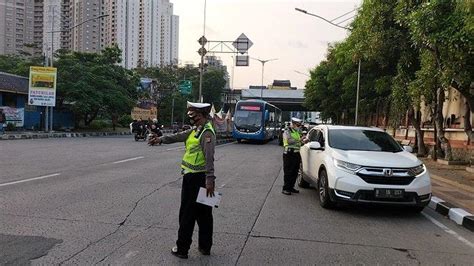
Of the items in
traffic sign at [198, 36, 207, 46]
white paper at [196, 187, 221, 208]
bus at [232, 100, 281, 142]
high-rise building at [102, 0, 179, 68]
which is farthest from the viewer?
high-rise building at [102, 0, 179, 68]

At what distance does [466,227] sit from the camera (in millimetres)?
7902

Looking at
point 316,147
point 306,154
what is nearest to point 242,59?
point 306,154

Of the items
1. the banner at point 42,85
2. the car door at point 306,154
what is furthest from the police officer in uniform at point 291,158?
the banner at point 42,85

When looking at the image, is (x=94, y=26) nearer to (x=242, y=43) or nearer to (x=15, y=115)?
(x=15, y=115)

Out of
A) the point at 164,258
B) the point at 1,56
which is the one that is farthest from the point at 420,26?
the point at 1,56

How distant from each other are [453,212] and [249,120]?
25.9m

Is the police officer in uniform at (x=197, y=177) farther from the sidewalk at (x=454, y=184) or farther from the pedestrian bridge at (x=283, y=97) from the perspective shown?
the pedestrian bridge at (x=283, y=97)

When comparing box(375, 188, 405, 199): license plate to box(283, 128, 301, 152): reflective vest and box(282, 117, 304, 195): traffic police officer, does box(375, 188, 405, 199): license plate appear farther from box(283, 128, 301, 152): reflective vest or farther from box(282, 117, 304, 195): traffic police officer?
box(283, 128, 301, 152): reflective vest

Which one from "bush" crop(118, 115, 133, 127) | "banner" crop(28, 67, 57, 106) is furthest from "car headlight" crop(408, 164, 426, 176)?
"bush" crop(118, 115, 133, 127)

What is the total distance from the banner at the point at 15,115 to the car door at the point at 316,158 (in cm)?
3143

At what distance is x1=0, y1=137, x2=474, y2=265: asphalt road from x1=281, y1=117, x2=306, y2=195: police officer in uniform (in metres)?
0.32

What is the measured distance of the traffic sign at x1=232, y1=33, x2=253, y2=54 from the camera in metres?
34.7

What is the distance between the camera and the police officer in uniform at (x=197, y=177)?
5.38m

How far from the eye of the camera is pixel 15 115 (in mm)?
37438
